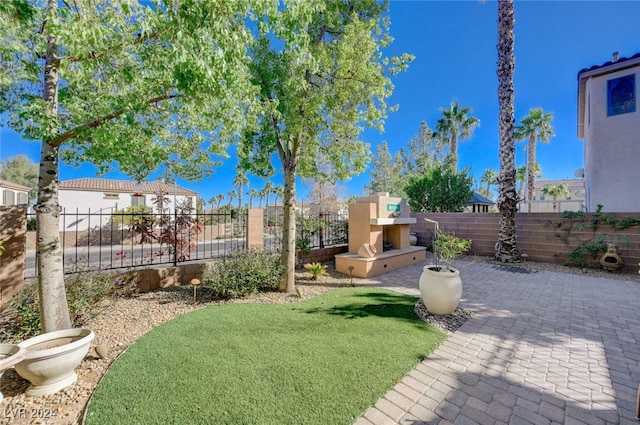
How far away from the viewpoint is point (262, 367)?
123 inches

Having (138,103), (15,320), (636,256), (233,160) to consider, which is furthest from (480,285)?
(15,320)

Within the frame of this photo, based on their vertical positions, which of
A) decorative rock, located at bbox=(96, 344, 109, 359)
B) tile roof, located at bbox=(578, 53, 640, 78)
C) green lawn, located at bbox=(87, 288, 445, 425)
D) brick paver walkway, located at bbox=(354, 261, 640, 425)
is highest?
tile roof, located at bbox=(578, 53, 640, 78)

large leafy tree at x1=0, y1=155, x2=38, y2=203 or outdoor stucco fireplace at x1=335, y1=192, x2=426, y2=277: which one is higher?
large leafy tree at x1=0, y1=155, x2=38, y2=203

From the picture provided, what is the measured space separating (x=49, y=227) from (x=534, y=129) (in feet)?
101

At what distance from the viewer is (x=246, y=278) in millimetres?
5934

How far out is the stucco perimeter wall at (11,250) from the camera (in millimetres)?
4133

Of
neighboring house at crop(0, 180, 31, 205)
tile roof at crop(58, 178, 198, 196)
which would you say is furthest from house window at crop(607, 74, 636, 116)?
neighboring house at crop(0, 180, 31, 205)

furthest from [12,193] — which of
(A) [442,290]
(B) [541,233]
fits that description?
(B) [541,233]

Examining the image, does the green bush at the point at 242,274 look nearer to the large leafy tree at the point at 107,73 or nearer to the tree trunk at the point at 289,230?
the tree trunk at the point at 289,230

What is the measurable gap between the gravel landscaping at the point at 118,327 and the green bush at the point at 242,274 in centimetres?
25

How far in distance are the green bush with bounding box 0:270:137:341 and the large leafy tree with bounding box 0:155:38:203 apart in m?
37.2

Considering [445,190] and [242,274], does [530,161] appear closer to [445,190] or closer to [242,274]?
[445,190]

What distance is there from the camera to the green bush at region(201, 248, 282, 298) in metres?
5.71

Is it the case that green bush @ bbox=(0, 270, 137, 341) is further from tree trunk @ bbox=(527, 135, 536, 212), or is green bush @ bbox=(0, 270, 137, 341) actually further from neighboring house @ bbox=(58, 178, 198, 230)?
tree trunk @ bbox=(527, 135, 536, 212)
